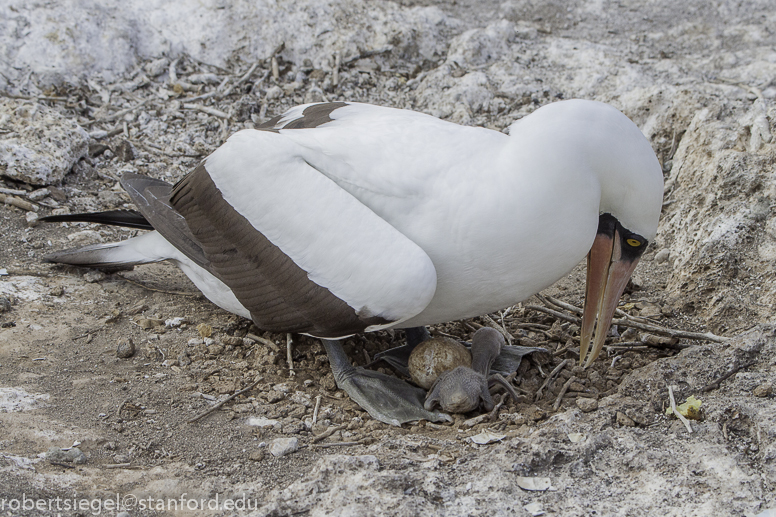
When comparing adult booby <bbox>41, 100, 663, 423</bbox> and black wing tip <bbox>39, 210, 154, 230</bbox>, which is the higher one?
adult booby <bbox>41, 100, 663, 423</bbox>

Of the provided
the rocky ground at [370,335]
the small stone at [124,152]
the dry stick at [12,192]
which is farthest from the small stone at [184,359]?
the small stone at [124,152]

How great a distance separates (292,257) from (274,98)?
281 cm

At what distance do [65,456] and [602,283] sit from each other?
2.25 meters

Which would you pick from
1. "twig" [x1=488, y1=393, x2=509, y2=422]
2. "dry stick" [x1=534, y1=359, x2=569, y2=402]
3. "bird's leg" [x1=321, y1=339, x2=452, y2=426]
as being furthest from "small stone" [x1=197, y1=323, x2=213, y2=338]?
"dry stick" [x1=534, y1=359, x2=569, y2=402]

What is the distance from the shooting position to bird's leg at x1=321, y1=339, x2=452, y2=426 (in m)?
3.16

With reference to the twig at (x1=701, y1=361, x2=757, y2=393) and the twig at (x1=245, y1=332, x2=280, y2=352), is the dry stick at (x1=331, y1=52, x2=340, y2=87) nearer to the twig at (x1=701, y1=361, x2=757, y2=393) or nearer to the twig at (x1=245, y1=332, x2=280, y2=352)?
the twig at (x1=245, y1=332, x2=280, y2=352)

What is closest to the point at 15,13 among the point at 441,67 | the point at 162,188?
the point at 162,188

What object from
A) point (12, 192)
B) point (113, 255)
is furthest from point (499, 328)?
point (12, 192)

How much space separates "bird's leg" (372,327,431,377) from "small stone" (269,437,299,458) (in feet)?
3.25

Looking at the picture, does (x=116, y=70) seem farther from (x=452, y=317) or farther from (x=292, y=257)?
(x=452, y=317)

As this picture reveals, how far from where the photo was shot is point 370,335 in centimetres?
399

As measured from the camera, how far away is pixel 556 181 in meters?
2.77

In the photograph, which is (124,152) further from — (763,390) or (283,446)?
(763,390)

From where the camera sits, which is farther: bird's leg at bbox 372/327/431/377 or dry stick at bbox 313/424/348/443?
bird's leg at bbox 372/327/431/377
